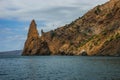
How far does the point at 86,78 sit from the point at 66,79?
5.12m

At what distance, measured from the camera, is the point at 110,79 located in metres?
73.8

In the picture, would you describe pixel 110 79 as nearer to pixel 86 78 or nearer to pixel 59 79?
pixel 86 78

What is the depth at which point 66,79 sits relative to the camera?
249ft

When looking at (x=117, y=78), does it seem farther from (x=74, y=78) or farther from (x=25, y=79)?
(x=25, y=79)

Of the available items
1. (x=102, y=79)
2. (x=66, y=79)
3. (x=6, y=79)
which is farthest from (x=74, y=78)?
(x=6, y=79)

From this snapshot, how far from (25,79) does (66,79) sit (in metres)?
10.6

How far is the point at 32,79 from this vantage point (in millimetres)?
77750

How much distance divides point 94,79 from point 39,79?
14.4 metres

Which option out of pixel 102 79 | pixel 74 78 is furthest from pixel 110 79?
pixel 74 78

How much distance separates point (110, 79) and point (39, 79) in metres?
18.2

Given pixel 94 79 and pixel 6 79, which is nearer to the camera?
pixel 94 79

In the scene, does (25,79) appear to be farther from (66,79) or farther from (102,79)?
(102,79)

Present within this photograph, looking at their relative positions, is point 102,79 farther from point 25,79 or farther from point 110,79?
point 25,79

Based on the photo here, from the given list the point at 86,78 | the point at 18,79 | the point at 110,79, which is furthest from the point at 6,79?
the point at 110,79
